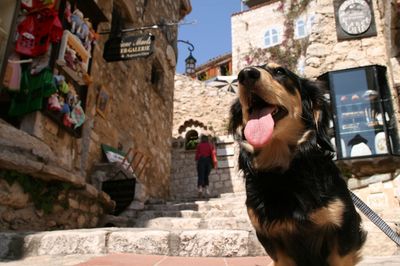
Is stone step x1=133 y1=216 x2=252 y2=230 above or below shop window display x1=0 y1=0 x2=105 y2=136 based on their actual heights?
below

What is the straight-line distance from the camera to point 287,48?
19500 mm

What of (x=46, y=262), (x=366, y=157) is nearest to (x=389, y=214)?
(x=366, y=157)

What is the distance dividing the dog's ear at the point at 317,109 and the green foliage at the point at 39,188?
3.33 meters

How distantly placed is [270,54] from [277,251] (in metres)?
19.6

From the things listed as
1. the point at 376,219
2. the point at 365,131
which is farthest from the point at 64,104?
the point at 365,131

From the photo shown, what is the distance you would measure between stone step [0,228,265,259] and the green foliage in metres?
0.83

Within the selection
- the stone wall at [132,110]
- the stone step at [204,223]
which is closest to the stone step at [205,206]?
the stone step at [204,223]

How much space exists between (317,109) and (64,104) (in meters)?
3.93

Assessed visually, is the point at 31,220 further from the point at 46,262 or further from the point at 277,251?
the point at 277,251

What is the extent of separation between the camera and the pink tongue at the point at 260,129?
187 cm

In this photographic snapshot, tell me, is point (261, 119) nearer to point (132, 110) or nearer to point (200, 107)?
point (132, 110)

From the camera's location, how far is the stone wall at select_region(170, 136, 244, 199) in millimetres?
13352

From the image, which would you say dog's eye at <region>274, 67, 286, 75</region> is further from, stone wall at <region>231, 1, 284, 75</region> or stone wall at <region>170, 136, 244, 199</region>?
stone wall at <region>231, 1, 284, 75</region>

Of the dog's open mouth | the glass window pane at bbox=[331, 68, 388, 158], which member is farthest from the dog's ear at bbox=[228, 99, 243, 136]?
the glass window pane at bbox=[331, 68, 388, 158]
